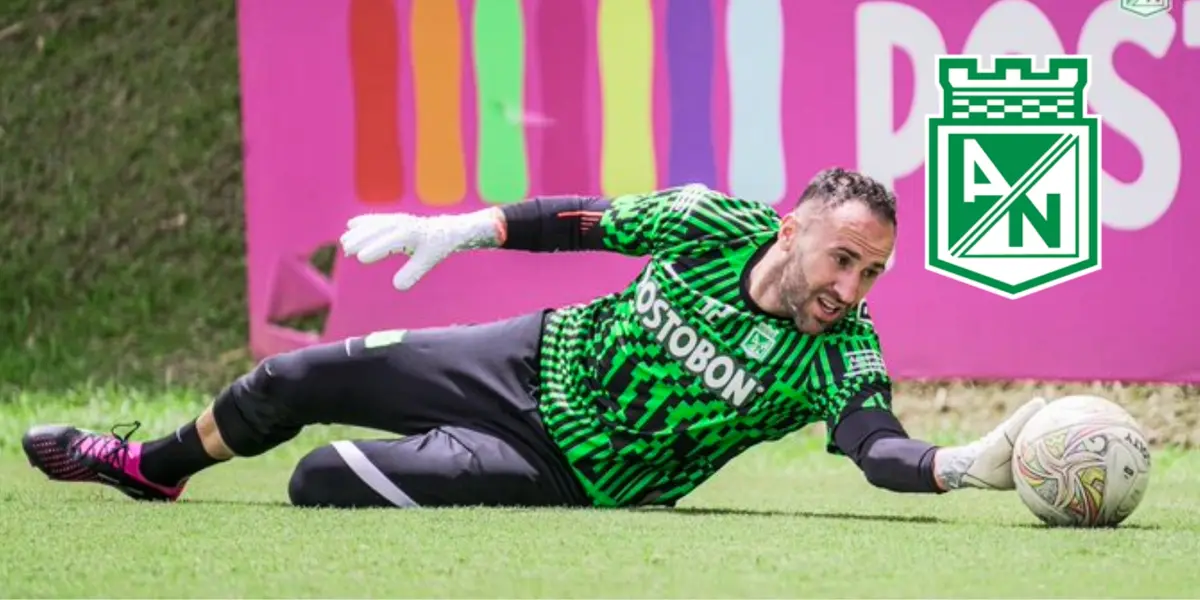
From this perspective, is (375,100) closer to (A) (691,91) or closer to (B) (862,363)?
(A) (691,91)

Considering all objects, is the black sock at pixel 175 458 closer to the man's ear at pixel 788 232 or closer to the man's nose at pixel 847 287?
the man's ear at pixel 788 232

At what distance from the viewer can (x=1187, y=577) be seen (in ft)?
16.6

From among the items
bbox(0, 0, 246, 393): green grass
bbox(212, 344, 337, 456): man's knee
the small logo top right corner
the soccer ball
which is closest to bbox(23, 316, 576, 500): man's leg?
bbox(212, 344, 337, 456): man's knee

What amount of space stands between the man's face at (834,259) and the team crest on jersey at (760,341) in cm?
10

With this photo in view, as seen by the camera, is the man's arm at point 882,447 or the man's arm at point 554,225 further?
the man's arm at point 554,225

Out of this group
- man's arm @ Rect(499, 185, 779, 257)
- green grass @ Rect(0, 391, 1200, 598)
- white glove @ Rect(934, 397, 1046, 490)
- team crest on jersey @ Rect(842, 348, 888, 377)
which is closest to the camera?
green grass @ Rect(0, 391, 1200, 598)

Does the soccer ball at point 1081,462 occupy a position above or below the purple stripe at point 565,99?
below

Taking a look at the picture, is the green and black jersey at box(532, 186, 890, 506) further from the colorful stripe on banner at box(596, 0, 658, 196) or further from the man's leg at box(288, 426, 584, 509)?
the colorful stripe on banner at box(596, 0, 658, 196)

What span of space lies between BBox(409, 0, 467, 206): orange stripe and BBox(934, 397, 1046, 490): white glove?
425 cm

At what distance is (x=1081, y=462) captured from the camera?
5.66 metres

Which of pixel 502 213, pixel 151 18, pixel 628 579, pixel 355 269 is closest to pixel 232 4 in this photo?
pixel 151 18

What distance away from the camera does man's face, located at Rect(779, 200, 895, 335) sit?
5879 millimetres

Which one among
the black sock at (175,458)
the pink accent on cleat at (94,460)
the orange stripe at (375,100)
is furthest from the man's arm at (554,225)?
the orange stripe at (375,100)

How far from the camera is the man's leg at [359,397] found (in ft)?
20.7
